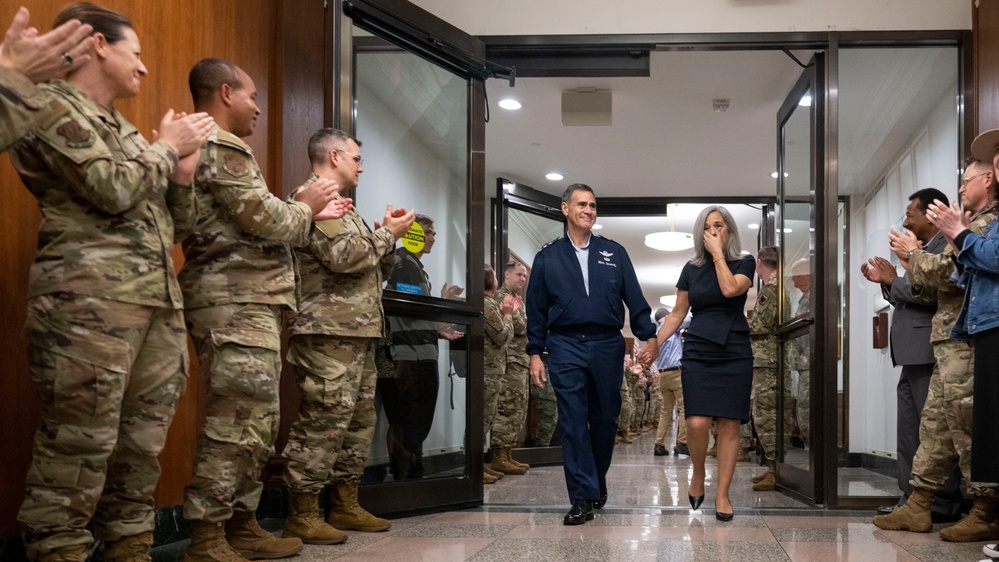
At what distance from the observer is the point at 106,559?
2629mm

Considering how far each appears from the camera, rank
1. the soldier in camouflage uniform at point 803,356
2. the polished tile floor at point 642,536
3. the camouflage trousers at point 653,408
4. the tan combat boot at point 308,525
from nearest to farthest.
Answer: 1. the polished tile floor at point 642,536
2. the tan combat boot at point 308,525
3. the soldier in camouflage uniform at point 803,356
4. the camouflage trousers at point 653,408

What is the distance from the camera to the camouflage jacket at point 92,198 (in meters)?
2.36

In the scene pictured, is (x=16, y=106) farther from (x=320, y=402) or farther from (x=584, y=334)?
(x=584, y=334)

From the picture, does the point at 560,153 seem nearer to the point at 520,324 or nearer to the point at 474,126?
the point at 520,324

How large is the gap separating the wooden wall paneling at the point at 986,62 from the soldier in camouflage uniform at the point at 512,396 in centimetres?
362

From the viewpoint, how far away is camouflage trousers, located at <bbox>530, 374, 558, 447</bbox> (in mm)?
8867

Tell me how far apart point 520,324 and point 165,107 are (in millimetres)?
4959

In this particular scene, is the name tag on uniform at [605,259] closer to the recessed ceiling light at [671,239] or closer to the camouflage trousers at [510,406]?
the camouflage trousers at [510,406]

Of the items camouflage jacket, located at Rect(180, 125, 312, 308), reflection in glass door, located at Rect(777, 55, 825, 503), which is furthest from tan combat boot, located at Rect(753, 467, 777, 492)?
camouflage jacket, located at Rect(180, 125, 312, 308)

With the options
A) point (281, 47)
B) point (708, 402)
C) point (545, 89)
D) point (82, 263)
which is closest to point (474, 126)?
point (281, 47)

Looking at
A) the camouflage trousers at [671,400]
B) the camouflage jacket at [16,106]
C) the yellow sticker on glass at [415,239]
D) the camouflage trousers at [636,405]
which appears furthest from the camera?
the camouflage trousers at [636,405]

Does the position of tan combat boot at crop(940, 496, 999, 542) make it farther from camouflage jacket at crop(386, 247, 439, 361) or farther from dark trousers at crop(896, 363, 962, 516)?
camouflage jacket at crop(386, 247, 439, 361)

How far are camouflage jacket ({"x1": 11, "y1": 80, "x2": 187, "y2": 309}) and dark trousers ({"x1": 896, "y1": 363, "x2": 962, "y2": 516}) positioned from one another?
3462 mm

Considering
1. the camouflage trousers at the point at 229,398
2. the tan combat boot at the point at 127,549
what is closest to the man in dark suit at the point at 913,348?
the camouflage trousers at the point at 229,398
